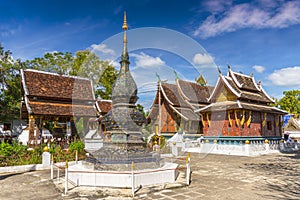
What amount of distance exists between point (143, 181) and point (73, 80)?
17161 mm

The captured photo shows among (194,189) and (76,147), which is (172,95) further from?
(194,189)

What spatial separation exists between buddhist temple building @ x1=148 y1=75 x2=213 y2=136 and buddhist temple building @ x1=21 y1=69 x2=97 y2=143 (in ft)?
30.6

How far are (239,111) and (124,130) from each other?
15026 millimetres

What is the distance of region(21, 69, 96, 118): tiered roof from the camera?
1844 cm

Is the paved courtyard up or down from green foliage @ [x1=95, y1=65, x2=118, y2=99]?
down

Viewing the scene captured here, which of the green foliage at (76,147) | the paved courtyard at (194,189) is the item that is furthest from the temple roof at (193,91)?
the paved courtyard at (194,189)

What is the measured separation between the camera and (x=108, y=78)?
36.1m

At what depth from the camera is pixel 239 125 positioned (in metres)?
21.0

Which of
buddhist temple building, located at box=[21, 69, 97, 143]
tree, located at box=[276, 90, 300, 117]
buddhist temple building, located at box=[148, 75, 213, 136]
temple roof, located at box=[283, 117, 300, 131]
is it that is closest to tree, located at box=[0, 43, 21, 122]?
buddhist temple building, located at box=[21, 69, 97, 143]

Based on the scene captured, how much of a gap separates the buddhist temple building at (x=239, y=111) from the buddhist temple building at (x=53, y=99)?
11.6 m

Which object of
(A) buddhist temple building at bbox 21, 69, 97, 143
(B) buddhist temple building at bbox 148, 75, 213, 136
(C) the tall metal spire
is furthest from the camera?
(B) buddhist temple building at bbox 148, 75, 213, 136

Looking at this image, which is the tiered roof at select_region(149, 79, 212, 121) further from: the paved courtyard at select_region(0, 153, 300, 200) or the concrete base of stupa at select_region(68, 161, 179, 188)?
the concrete base of stupa at select_region(68, 161, 179, 188)

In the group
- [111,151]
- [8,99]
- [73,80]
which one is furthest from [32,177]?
[8,99]

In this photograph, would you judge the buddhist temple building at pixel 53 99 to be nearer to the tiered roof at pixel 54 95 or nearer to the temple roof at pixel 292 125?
the tiered roof at pixel 54 95
